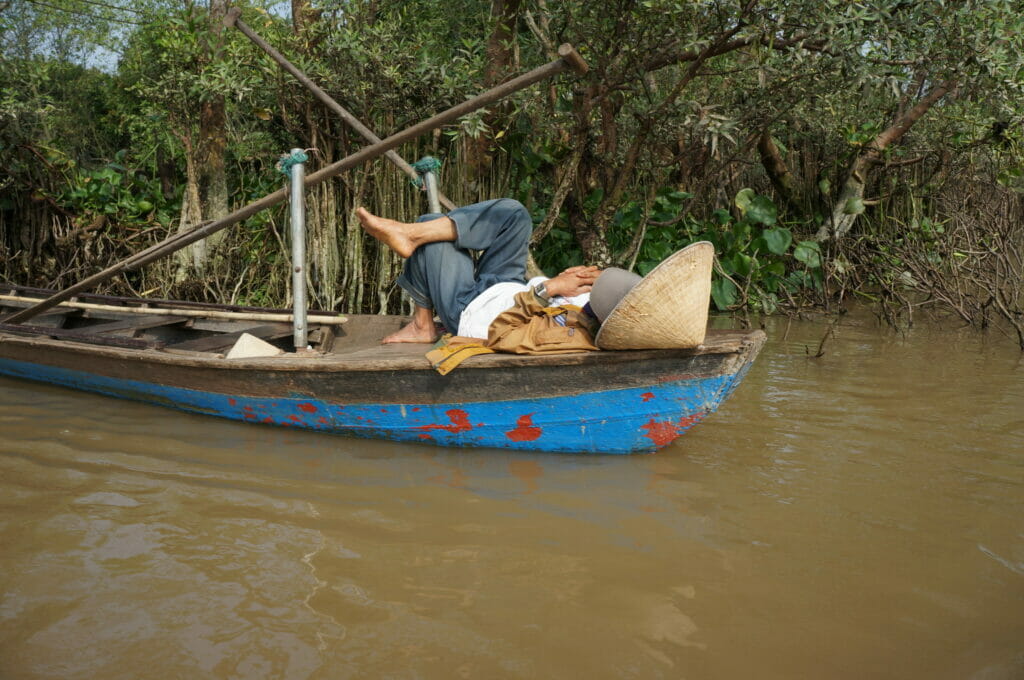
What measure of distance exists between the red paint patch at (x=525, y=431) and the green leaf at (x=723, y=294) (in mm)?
4608

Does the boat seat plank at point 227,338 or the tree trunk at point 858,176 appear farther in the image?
the tree trunk at point 858,176

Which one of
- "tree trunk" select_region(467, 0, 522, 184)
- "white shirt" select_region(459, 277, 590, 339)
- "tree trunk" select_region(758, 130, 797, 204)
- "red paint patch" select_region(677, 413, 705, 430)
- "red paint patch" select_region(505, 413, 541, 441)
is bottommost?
"red paint patch" select_region(505, 413, 541, 441)

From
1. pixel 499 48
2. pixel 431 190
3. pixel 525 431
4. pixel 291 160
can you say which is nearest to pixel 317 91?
pixel 431 190

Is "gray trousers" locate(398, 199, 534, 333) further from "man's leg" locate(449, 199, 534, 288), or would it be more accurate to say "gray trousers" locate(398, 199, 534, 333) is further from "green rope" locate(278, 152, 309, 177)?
"green rope" locate(278, 152, 309, 177)

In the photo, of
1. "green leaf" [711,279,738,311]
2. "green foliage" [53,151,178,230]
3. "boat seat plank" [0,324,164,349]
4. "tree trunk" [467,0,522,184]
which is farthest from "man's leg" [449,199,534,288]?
"green foliage" [53,151,178,230]

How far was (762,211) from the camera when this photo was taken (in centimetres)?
782

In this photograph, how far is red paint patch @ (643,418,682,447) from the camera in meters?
3.11

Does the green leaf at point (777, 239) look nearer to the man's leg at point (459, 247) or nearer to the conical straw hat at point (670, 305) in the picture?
the man's leg at point (459, 247)

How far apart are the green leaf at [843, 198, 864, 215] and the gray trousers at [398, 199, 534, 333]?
17.5 ft

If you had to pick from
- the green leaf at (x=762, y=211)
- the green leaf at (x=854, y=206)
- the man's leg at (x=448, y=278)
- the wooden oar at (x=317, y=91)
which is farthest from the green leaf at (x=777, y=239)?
the man's leg at (x=448, y=278)

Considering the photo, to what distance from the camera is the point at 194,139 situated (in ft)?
23.5

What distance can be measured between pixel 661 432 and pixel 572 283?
0.72 meters

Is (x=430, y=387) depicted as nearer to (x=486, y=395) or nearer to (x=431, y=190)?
(x=486, y=395)

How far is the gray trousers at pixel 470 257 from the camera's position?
12.1 ft
